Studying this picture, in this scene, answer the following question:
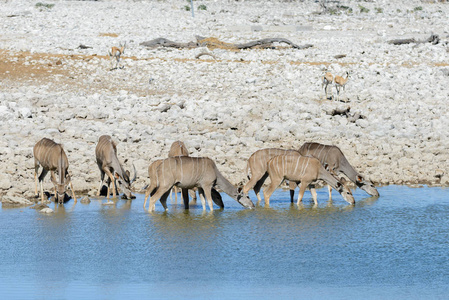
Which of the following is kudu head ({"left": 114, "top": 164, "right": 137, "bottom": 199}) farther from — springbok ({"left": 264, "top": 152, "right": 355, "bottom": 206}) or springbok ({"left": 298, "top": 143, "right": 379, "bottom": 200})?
springbok ({"left": 298, "top": 143, "right": 379, "bottom": 200})

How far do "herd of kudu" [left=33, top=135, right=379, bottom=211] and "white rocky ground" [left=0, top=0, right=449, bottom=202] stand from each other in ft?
2.60

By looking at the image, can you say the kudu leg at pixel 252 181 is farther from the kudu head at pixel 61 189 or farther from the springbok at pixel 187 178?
the kudu head at pixel 61 189

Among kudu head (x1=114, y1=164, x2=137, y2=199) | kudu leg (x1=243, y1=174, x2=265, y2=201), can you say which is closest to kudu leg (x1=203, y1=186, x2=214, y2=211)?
kudu leg (x1=243, y1=174, x2=265, y2=201)

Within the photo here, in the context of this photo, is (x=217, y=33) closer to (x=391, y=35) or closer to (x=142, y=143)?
(x=391, y=35)

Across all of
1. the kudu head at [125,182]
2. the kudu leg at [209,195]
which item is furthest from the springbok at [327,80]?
the kudu leg at [209,195]

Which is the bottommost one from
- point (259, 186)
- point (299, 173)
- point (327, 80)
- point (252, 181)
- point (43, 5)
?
point (259, 186)

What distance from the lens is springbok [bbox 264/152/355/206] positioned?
11.8 m

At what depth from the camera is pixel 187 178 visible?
1112 cm

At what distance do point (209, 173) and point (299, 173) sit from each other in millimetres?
1490

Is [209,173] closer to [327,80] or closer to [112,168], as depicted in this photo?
[112,168]

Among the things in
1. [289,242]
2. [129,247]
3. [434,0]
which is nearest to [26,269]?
[129,247]

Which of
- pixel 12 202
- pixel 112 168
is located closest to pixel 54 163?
pixel 12 202

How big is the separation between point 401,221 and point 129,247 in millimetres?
3928

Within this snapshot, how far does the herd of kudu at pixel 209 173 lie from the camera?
1117 cm
